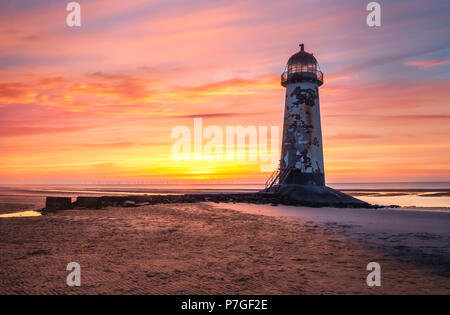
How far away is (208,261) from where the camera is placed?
716cm

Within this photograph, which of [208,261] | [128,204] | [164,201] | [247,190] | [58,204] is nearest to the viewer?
[208,261]

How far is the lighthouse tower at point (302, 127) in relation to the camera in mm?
26898

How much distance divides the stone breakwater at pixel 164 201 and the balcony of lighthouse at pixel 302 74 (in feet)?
33.2

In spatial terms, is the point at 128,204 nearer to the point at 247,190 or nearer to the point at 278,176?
the point at 278,176

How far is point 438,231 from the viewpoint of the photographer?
1160 cm

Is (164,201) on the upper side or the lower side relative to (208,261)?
lower

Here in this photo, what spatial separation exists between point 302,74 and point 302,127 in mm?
4538

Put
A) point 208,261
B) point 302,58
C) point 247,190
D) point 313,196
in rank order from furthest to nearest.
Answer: point 247,190 → point 302,58 → point 313,196 → point 208,261

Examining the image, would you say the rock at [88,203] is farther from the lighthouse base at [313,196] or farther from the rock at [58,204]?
the lighthouse base at [313,196]

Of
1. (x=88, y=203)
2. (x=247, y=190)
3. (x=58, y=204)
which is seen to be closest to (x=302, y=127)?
(x=88, y=203)

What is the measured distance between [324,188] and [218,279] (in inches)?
886

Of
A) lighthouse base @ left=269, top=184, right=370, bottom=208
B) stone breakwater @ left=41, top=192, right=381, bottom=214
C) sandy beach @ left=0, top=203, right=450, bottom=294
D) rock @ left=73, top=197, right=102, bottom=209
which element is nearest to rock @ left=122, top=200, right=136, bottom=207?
stone breakwater @ left=41, top=192, right=381, bottom=214

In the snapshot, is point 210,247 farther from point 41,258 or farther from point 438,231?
point 438,231

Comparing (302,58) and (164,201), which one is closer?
(164,201)
